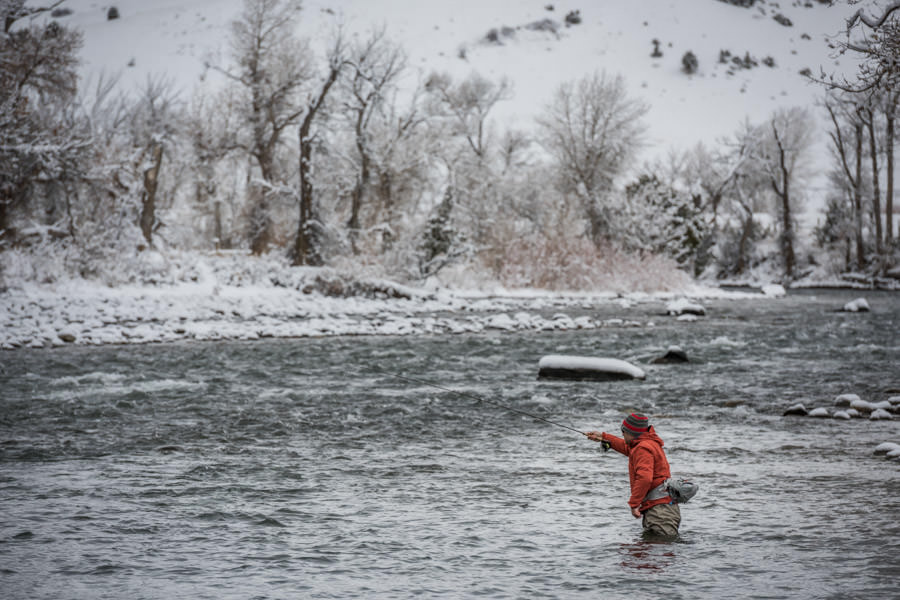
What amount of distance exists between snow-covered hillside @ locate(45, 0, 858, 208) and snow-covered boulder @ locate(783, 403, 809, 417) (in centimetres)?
5559

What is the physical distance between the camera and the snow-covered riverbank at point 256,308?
1716 cm

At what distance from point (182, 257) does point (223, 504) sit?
22831 mm

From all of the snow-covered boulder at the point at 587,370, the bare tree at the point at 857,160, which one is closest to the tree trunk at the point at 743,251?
the bare tree at the point at 857,160

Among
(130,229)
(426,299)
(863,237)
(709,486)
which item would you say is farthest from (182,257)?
(863,237)

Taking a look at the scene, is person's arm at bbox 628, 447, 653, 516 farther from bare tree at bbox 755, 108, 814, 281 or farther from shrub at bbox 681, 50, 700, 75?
shrub at bbox 681, 50, 700, 75

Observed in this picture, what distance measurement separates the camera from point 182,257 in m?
27.4

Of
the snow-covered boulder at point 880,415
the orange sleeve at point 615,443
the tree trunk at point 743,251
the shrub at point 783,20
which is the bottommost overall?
the snow-covered boulder at point 880,415

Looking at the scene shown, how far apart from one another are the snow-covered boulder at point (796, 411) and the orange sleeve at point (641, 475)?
15.7 ft

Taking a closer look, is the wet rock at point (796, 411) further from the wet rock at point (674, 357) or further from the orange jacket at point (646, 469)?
the orange jacket at point (646, 469)

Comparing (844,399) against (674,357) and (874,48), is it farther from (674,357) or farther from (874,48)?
(674,357)

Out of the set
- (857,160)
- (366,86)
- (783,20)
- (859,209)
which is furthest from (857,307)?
(783,20)

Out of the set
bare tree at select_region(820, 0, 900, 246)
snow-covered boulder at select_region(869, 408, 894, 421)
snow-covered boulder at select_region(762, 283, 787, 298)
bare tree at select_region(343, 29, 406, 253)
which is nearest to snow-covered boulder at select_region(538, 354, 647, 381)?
snow-covered boulder at select_region(869, 408, 894, 421)

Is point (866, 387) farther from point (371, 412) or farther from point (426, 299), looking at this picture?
point (426, 299)

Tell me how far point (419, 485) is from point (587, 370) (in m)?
5.94
